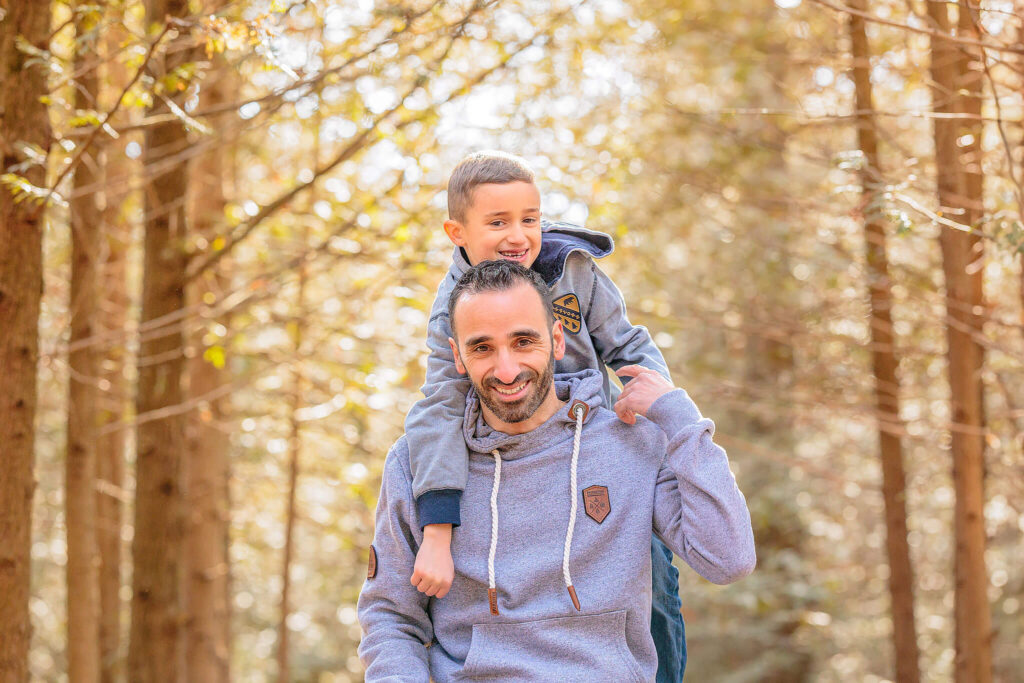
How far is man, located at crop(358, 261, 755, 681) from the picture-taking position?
7.86ft

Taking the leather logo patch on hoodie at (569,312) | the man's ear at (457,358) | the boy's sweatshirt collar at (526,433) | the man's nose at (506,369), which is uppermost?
the leather logo patch on hoodie at (569,312)

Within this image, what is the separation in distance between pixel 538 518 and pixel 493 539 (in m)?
0.12

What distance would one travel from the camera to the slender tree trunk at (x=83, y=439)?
4129 millimetres

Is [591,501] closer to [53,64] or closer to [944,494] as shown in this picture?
[53,64]

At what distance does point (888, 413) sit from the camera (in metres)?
5.26

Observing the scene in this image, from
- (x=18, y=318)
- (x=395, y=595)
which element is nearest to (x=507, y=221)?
(x=395, y=595)

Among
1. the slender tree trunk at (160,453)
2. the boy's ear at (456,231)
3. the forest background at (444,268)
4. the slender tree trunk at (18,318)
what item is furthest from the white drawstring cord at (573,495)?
the slender tree trunk at (160,453)

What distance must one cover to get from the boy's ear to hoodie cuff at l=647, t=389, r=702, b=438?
0.75m

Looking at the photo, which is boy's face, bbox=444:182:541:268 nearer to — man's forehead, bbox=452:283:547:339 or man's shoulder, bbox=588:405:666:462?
man's forehead, bbox=452:283:547:339

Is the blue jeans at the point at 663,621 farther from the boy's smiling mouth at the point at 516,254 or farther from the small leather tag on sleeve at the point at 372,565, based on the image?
the boy's smiling mouth at the point at 516,254

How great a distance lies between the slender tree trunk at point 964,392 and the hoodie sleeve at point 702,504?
7.94ft

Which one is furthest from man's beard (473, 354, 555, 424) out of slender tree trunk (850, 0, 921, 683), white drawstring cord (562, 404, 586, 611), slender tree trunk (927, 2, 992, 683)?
slender tree trunk (850, 0, 921, 683)

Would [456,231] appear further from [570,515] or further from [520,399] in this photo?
A: [570,515]

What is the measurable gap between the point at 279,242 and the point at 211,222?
52 centimetres
